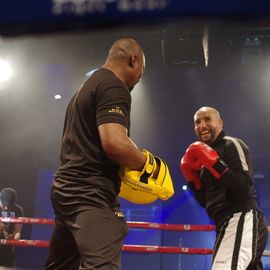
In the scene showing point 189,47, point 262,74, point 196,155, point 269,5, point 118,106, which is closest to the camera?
point 269,5

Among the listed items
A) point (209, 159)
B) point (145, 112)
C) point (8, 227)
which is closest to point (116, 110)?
point (209, 159)

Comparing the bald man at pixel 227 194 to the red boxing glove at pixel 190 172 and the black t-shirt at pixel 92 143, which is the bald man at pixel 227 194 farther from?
the black t-shirt at pixel 92 143

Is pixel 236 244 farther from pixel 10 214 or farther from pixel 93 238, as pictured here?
pixel 10 214

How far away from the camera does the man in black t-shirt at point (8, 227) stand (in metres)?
4.35

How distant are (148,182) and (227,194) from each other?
0.77 meters

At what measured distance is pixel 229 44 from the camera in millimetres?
5043

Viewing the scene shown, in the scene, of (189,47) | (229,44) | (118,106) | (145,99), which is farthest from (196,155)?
(145,99)

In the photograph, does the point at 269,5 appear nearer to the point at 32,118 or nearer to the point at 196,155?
the point at 196,155

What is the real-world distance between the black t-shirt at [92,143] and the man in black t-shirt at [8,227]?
3.04 meters

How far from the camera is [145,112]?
6547 mm

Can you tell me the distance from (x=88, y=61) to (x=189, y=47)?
6.16ft

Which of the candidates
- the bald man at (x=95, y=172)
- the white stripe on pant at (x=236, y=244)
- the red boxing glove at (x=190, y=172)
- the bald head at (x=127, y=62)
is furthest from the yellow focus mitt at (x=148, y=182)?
the red boxing glove at (x=190, y=172)

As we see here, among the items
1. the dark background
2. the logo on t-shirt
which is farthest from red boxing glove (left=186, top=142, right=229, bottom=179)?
the dark background

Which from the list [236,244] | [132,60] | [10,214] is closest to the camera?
[132,60]
